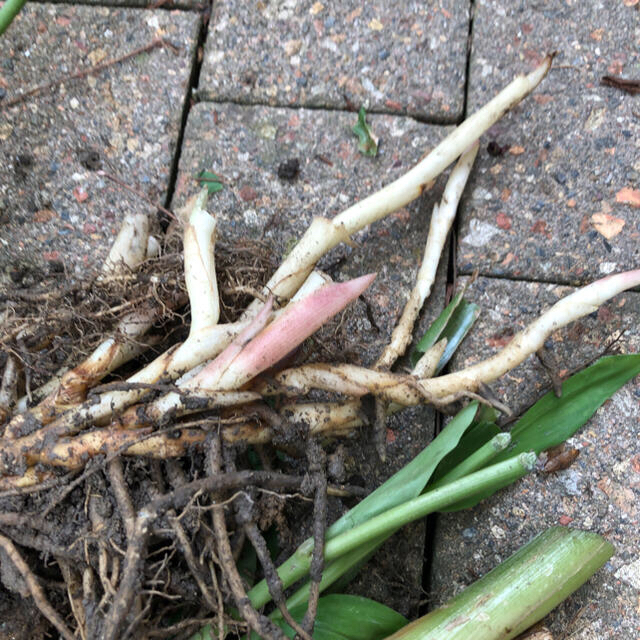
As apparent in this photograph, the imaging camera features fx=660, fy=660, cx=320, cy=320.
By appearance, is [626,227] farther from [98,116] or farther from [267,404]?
[98,116]

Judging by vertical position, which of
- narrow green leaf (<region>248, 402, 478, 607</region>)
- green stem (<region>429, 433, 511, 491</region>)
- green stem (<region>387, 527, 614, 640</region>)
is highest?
narrow green leaf (<region>248, 402, 478, 607</region>)

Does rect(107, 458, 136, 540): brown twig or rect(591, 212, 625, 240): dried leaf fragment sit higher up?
rect(107, 458, 136, 540): brown twig

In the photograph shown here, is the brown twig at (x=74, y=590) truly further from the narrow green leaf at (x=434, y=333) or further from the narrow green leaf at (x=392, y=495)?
the narrow green leaf at (x=434, y=333)

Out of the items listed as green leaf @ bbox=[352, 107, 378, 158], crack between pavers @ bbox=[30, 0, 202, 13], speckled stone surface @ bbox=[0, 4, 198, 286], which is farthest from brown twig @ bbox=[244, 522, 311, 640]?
crack between pavers @ bbox=[30, 0, 202, 13]

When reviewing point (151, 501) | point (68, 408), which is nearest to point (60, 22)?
point (68, 408)

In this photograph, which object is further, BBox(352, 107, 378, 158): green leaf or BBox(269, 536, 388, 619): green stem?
BBox(352, 107, 378, 158): green leaf

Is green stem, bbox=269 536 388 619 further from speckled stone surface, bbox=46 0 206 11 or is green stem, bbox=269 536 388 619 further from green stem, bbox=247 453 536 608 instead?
speckled stone surface, bbox=46 0 206 11

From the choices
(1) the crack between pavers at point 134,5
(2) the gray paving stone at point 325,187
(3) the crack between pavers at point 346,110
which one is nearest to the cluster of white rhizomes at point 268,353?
(2) the gray paving stone at point 325,187

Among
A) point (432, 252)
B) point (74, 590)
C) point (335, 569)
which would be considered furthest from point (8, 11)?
point (335, 569)
